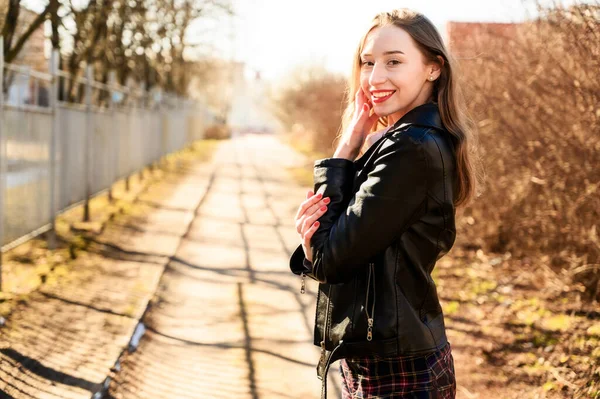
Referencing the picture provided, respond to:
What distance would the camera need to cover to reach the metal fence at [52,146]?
836 centimetres

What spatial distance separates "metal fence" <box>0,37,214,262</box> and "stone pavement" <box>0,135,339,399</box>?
0.81 metres

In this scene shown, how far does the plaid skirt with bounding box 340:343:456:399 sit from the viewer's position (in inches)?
91.4

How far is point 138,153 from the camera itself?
67.9 feet

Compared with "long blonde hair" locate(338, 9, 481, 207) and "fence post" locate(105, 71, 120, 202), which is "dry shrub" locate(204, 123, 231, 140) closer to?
"fence post" locate(105, 71, 120, 202)

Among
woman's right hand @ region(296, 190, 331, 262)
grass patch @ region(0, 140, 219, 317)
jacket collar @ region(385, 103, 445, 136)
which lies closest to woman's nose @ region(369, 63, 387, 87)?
jacket collar @ region(385, 103, 445, 136)

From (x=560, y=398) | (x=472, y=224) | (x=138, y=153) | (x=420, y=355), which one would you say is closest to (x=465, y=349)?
(x=560, y=398)

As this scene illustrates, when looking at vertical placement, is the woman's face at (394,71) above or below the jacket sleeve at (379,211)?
above

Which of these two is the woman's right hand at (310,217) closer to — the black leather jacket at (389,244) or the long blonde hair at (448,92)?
the black leather jacket at (389,244)

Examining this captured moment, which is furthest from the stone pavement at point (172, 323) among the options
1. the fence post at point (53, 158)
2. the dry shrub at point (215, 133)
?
the dry shrub at point (215, 133)

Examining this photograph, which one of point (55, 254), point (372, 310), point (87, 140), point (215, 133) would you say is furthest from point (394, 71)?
point (215, 133)

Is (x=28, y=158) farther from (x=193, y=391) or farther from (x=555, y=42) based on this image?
(x=555, y=42)

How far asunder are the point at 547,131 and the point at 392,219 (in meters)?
4.87

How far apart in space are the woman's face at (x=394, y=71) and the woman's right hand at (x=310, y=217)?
12.8 inches

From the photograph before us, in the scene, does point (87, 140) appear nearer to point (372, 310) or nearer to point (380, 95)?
point (380, 95)
